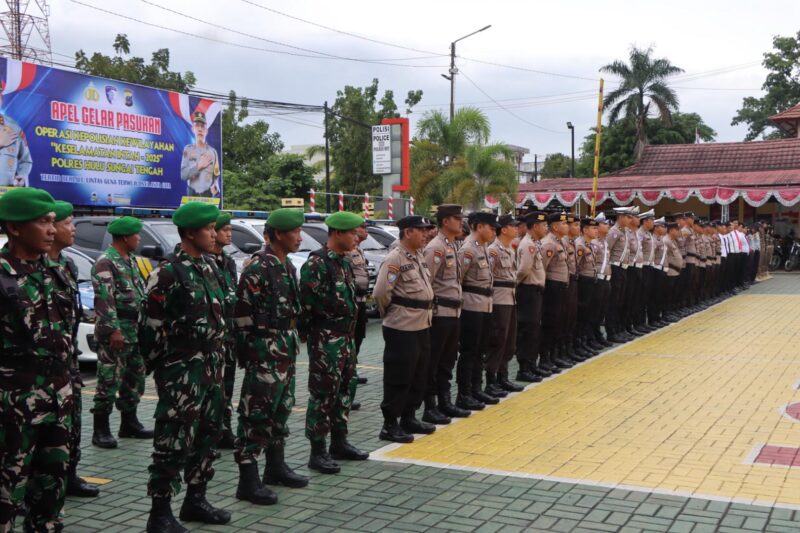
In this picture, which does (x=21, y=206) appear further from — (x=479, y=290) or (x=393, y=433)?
(x=479, y=290)

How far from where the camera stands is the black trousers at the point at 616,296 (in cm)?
1235

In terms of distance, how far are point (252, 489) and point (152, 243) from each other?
7.21 meters

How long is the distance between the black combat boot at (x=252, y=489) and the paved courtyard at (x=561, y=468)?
8 cm

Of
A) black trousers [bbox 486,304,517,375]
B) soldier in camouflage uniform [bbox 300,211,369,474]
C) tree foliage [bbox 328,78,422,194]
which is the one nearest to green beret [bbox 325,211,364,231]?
soldier in camouflage uniform [bbox 300,211,369,474]

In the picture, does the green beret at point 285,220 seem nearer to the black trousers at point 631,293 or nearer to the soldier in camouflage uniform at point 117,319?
the soldier in camouflage uniform at point 117,319

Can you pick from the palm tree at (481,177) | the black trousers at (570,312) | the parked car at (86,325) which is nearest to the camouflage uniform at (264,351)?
the parked car at (86,325)

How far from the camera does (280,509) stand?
512 centimetres

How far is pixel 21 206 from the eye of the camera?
3.91m

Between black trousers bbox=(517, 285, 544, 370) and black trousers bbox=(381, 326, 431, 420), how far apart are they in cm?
280

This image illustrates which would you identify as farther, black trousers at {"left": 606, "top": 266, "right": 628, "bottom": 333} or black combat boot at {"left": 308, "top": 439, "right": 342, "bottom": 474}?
black trousers at {"left": 606, "top": 266, "right": 628, "bottom": 333}

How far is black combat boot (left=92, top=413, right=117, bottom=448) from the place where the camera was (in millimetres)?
6579

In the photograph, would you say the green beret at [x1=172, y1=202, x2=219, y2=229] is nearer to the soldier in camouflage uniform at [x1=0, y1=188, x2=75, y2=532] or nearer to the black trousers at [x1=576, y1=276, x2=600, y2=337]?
the soldier in camouflage uniform at [x1=0, y1=188, x2=75, y2=532]

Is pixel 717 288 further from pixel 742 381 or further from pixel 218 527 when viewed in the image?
pixel 218 527

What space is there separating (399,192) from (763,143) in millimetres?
16157
